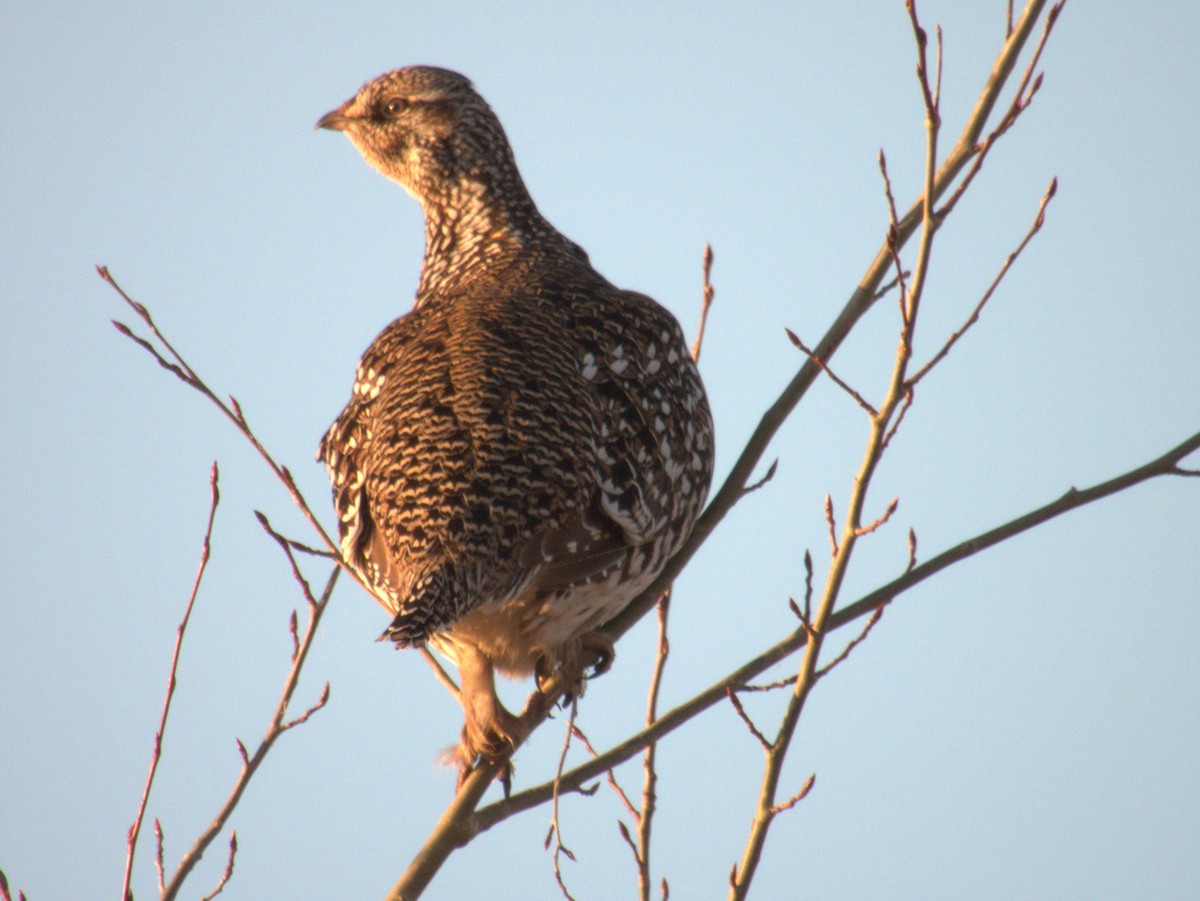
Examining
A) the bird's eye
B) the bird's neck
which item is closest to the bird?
the bird's neck

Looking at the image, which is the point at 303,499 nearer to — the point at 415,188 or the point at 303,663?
the point at 303,663

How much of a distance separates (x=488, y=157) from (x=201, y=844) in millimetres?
5130

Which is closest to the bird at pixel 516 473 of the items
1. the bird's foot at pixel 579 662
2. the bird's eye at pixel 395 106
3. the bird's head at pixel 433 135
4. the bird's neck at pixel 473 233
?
the bird's foot at pixel 579 662

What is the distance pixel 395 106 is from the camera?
29.2 feet

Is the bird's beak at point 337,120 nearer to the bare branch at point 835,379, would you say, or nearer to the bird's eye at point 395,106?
the bird's eye at point 395,106

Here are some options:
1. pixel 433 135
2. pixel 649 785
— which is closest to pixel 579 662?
pixel 649 785

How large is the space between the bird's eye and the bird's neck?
1.99ft

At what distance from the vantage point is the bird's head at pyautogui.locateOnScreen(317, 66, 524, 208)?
8.69 meters

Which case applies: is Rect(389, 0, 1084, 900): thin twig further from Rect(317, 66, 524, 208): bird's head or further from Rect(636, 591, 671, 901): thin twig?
Rect(317, 66, 524, 208): bird's head

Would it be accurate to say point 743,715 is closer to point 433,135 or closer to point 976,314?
point 976,314

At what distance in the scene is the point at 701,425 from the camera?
6.73 meters

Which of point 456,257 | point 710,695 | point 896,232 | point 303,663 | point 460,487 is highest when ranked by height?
point 456,257

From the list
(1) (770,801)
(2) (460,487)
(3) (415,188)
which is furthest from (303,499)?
(3) (415,188)

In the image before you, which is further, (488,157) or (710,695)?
(488,157)
